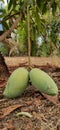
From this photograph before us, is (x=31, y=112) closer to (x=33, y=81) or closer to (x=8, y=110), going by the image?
(x=8, y=110)

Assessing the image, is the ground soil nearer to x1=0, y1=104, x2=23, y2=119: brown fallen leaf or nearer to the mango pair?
x1=0, y1=104, x2=23, y2=119: brown fallen leaf

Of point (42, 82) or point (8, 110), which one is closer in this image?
point (42, 82)

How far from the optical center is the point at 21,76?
1.07m

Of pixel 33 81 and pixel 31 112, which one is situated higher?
pixel 33 81

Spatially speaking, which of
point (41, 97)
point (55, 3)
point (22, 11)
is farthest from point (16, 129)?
point (55, 3)

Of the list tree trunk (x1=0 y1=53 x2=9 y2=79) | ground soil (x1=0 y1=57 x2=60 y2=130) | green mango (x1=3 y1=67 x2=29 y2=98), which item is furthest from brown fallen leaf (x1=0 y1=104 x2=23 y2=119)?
tree trunk (x1=0 y1=53 x2=9 y2=79)

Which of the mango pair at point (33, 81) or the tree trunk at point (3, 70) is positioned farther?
the tree trunk at point (3, 70)

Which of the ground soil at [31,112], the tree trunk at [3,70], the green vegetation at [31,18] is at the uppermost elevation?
the green vegetation at [31,18]

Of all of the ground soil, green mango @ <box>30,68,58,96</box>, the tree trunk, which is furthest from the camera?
the tree trunk

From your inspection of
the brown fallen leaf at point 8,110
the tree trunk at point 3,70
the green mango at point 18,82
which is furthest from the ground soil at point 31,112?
the tree trunk at point 3,70

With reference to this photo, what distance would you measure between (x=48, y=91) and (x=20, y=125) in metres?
0.18

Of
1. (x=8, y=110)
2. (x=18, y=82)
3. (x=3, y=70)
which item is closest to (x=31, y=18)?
(x=3, y=70)

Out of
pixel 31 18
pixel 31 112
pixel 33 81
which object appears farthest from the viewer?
pixel 31 18

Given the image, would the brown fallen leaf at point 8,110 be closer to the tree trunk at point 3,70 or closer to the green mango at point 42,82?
the green mango at point 42,82
